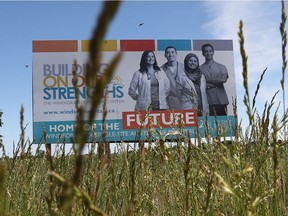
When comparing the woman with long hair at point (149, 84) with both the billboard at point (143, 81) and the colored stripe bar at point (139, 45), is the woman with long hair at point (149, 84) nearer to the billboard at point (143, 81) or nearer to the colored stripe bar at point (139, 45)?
the billboard at point (143, 81)

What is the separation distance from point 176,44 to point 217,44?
61.7 inches

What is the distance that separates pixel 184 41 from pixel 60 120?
495 cm

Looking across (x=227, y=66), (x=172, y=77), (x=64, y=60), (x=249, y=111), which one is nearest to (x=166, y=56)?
(x=172, y=77)

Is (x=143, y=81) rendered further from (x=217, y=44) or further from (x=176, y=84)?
(x=217, y=44)

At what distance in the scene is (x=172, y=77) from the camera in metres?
13.8

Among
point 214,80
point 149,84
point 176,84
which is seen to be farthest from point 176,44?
point 214,80

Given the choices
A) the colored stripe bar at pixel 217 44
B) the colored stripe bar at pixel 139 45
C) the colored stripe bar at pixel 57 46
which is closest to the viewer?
the colored stripe bar at pixel 57 46

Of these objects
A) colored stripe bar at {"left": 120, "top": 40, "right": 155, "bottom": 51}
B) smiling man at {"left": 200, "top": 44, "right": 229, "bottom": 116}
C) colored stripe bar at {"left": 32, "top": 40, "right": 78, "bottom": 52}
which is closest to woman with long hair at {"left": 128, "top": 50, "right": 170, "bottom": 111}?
colored stripe bar at {"left": 120, "top": 40, "right": 155, "bottom": 51}

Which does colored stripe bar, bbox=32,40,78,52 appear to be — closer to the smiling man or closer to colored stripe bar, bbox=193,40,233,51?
colored stripe bar, bbox=193,40,233,51

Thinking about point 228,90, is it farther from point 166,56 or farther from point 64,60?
point 64,60

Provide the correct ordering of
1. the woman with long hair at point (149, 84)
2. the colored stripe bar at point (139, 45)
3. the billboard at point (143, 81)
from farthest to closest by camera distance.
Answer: the colored stripe bar at point (139, 45) < the woman with long hair at point (149, 84) < the billboard at point (143, 81)

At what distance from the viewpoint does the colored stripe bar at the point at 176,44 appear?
13963 millimetres

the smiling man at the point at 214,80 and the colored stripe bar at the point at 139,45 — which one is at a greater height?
the colored stripe bar at the point at 139,45

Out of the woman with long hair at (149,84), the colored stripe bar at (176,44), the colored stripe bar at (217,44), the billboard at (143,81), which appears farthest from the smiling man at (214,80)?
the woman with long hair at (149,84)
